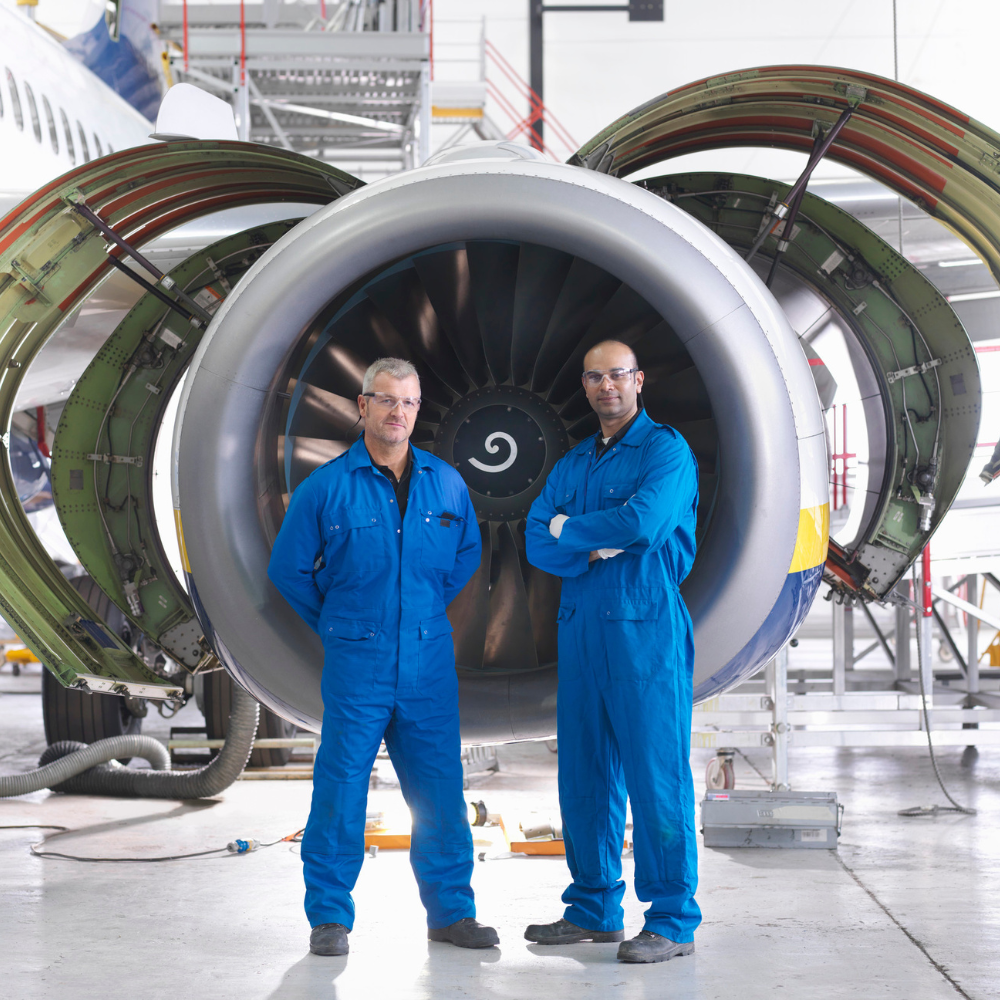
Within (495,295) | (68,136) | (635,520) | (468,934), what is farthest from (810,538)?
(68,136)

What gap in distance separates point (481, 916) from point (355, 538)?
1.26 meters

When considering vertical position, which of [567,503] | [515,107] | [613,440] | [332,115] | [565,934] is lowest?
[565,934]

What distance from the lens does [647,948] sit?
2.66 metres

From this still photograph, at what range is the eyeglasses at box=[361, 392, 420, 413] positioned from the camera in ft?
8.94

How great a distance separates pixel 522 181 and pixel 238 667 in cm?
126

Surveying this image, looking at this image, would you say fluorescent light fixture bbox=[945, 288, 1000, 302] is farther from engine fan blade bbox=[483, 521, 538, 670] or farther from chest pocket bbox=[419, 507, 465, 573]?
chest pocket bbox=[419, 507, 465, 573]

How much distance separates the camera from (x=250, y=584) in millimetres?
2518

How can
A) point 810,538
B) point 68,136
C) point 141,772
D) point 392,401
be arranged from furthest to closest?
1. point 68,136
2. point 141,772
3. point 392,401
4. point 810,538

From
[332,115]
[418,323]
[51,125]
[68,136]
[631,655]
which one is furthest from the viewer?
[332,115]

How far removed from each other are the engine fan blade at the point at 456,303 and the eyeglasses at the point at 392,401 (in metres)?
0.40

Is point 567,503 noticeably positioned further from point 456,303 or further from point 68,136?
point 68,136

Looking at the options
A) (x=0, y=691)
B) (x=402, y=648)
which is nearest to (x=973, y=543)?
(x=402, y=648)

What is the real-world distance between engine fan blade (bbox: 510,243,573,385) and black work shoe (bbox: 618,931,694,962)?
1480 millimetres

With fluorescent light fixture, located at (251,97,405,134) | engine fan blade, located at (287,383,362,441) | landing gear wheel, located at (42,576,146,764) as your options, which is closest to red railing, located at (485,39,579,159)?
fluorescent light fixture, located at (251,97,405,134)
